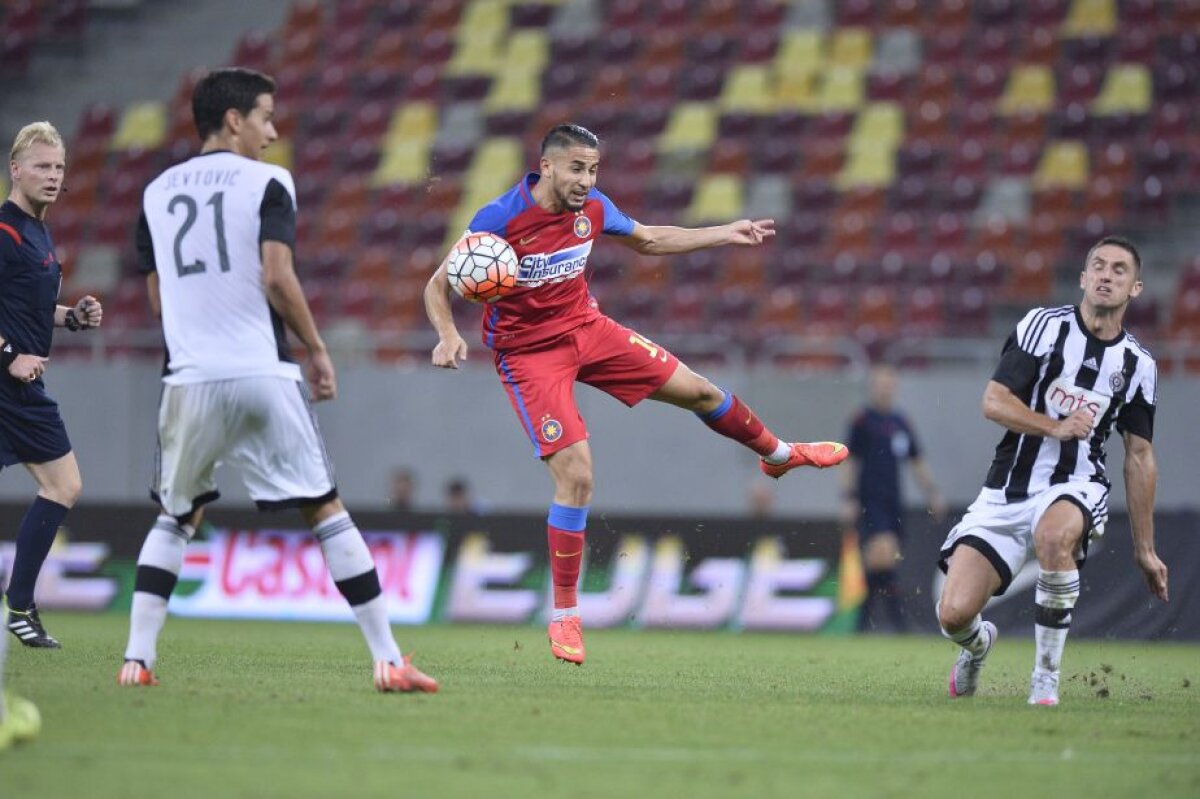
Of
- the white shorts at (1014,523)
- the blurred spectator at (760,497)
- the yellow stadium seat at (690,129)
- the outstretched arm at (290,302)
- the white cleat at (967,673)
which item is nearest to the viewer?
the outstretched arm at (290,302)

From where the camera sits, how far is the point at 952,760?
5473mm

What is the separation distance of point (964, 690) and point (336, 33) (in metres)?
18.4

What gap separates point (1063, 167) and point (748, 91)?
4.19 meters

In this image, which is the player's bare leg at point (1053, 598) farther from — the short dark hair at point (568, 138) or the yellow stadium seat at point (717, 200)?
the yellow stadium seat at point (717, 200)

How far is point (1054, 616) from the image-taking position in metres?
7.26

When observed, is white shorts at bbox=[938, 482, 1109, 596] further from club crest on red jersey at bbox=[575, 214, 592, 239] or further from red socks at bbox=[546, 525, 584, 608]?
club crest on red jersey at bbox=[575, 214, 592, 239]

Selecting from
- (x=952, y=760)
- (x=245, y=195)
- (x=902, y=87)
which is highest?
(x=902, y=87)

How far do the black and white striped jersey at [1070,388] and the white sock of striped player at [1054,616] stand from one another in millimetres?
446

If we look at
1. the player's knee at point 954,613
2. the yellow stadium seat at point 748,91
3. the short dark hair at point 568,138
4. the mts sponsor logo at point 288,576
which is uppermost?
the yellow stadium seat at point 748,91

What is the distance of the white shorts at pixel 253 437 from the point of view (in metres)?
6.43

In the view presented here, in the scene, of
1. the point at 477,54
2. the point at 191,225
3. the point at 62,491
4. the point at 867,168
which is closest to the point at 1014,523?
the point at 191,225

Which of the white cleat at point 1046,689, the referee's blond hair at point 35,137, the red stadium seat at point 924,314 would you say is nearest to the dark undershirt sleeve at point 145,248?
the referee's blond hair at point 35,137

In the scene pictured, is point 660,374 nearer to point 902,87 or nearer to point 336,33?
point 902,87

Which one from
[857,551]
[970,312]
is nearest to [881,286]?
[970,312]
